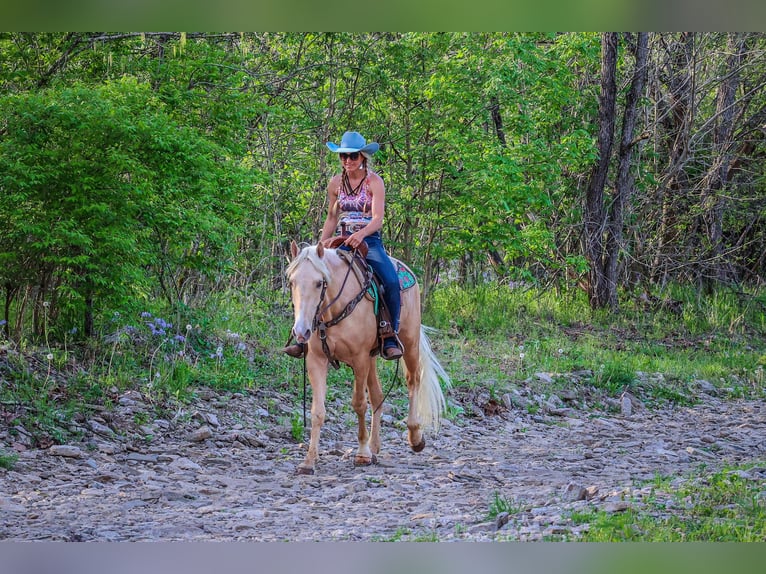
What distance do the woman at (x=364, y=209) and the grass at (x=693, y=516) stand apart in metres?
2.89

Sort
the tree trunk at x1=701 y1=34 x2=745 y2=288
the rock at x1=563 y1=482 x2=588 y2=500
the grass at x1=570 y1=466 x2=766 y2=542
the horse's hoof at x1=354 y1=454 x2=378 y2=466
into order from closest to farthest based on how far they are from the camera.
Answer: the grass at x1=570 y1=466 x2=766 y2=542
the rock at x1=563 y1=482 x2=588 y2=500
the horse's hoof at x1=354 y1=454 x2=378 y2=466
the tree trunk at x1=701 y1=34 x2=745 y2=288

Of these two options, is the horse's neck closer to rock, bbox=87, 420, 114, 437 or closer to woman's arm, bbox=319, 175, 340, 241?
woman's arm, bbox=319, 175, 340, 241

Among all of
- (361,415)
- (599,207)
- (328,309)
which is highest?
(599,207)

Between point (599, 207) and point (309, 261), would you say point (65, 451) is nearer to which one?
point (309, 261)

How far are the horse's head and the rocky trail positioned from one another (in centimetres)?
135

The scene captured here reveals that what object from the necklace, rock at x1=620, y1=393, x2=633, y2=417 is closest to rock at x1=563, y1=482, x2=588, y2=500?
the necklace

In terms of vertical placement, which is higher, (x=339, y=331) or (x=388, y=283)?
(x=388, y=283)

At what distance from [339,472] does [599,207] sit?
38.0 feet

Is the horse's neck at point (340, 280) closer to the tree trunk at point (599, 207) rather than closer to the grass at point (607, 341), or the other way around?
the grass at point (607, 341)

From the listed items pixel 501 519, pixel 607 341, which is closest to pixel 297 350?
pixel 501 519

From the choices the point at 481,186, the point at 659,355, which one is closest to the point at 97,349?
the point at 481,186

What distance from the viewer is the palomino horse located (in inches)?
281

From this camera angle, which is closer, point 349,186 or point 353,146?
point 353,146

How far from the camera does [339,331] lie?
7.63 m
